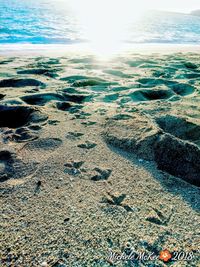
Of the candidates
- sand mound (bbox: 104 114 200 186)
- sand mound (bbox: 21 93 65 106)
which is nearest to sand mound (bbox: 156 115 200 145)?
sand mound (bbox: 104 114 200 186)

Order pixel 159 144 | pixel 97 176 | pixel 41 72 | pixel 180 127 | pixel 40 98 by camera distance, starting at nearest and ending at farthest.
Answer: pixel 97 176 < pixel 159 144 < pixel 180 127 < pixel 40 98 < pixel 41 72

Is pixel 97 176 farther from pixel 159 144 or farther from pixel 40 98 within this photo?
pixel 40 98

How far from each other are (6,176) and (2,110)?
4.10 ft

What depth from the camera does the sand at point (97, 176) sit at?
53.6 inches

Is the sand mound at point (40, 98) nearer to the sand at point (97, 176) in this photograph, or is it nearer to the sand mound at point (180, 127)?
the sand at point (97, 176)

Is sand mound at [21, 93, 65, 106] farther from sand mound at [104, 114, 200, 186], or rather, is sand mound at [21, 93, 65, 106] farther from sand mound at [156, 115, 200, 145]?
sand mound at [156, 115, 200, 145]

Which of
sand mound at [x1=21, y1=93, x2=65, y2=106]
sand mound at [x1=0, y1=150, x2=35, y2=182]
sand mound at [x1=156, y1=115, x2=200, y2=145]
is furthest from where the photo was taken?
sand mound at [x1=21, y1=93, x2=65, y2=106]

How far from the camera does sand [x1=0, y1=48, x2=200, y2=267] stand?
136 cm

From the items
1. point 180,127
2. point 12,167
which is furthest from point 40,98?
point 180,127

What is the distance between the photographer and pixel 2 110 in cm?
296

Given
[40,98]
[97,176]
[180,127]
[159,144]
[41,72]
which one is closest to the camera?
[97,176]

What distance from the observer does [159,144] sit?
2115 mm

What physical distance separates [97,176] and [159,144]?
533 millimetres

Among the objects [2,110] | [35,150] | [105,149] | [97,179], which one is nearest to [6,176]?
[35,150]
